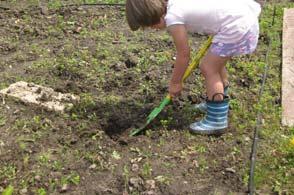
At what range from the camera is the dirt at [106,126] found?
3443mm

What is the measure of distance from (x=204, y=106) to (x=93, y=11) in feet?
8.45

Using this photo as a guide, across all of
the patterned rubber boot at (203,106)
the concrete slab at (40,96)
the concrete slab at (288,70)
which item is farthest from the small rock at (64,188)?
the concrete slab at (288,70)

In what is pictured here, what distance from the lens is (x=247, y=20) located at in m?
3.66

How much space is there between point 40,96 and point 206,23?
1481mm

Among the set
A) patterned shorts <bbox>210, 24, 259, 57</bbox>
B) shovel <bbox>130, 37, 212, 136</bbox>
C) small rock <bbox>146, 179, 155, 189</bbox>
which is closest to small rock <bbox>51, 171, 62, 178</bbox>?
small rock <bbox>146, 179, 155, 189</bbox>

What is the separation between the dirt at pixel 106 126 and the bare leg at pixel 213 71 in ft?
1.09

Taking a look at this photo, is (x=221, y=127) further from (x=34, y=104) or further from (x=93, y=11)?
(x=93, y=11)

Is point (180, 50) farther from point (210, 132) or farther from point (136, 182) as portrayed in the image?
point (136, 182)

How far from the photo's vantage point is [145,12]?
3.54 metres

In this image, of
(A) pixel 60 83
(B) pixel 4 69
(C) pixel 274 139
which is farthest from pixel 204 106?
(B) pixel 4 69

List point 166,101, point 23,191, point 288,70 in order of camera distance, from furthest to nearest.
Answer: point 288,70
point 166,101
point 23,191

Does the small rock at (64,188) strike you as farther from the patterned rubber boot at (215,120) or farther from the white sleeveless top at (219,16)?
the white sleeveless top at (219,16)

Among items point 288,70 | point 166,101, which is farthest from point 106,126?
point 288,70

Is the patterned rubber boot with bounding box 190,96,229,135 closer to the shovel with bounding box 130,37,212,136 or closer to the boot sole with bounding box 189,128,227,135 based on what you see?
the boot sole with bounding box 189,128,227,135
